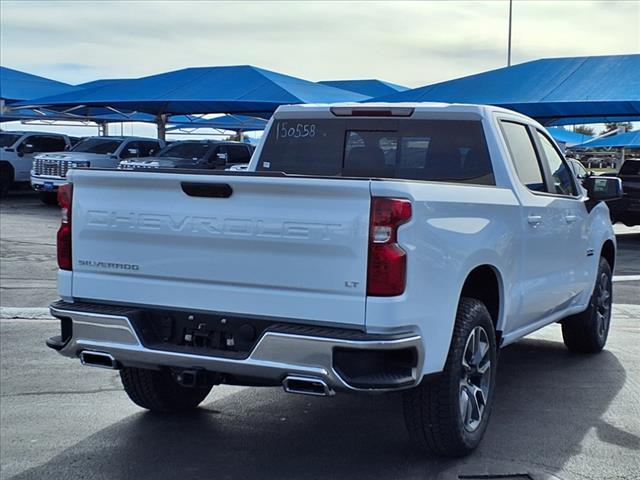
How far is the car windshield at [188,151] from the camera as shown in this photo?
23.2 m

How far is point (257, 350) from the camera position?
412 centimetres

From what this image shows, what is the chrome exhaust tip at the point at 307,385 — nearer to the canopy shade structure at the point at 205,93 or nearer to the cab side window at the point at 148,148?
the canopy shade structure at the point at 205,93

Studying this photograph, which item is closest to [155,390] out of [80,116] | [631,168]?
[631,168]

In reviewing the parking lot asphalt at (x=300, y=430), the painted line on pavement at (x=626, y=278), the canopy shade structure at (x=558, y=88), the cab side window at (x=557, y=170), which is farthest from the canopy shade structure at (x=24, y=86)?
the cab side window at (x=557, y=170)

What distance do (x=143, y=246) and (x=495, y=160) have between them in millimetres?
2342

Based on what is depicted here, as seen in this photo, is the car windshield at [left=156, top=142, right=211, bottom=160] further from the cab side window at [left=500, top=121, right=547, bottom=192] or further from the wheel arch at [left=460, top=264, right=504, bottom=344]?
the wheel arch at [left=460, top=264, right=504, bottom=344]

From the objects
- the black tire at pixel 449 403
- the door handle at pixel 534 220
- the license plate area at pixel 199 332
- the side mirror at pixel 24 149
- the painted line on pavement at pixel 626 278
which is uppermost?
the door handle at pixel 534 220

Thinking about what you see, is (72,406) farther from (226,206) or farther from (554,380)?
(554,380)

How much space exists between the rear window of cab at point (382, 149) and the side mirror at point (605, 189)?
1573mm

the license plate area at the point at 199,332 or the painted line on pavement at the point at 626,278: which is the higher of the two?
the license plate area at the point at 199,332

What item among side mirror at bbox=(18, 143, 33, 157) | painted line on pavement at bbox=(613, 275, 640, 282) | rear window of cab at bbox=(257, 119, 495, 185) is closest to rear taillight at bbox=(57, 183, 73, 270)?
rear window of cab at bbox=(257, 119, 495, 185)

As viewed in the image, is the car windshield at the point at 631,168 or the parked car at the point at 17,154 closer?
the car windshield at the point at 631,168

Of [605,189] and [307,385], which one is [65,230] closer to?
[307,385]

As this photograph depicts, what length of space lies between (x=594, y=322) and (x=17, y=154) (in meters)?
22.8
